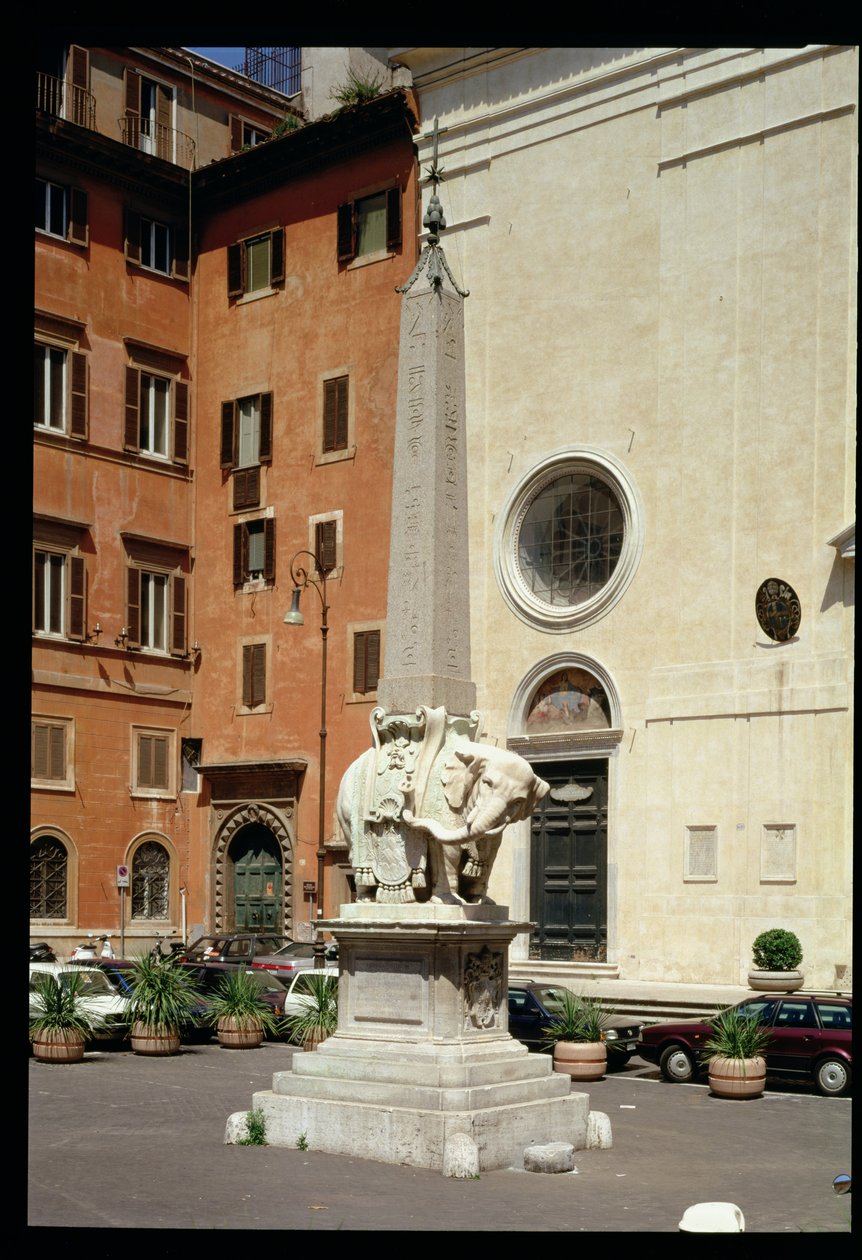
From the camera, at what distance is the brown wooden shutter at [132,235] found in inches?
1608

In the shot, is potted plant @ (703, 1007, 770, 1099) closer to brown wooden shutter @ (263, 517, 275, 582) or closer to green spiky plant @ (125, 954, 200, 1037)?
green spiky plant @ (125, 954, 200, 1037)

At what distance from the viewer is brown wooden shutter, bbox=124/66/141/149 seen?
1668 inches

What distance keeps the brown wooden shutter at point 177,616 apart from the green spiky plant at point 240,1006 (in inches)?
702

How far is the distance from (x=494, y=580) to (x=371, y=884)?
21.6 m

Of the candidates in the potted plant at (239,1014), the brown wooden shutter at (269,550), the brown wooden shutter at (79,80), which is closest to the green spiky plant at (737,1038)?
the potted plant at (239,1014)

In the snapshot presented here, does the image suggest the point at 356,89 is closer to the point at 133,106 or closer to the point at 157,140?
the point at 157,140

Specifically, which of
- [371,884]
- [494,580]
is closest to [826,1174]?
[371,884]

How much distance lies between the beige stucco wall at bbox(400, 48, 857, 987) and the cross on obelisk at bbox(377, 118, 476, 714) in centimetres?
1593

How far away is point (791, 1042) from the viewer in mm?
19984

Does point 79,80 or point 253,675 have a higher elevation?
point 79,80

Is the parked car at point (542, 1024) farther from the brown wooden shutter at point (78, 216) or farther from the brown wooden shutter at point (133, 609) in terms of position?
the brown wooden shutter at point (78, 216)

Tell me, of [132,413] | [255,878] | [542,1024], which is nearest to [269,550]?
[132,413]

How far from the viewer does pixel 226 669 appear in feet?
133

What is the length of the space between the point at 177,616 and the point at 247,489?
11.7ft
